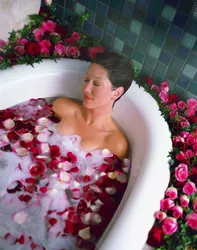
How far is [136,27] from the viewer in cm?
196

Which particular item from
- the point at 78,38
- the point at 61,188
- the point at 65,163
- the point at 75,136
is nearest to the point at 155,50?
the point at 78,38

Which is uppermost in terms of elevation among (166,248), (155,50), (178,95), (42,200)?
(155,50)

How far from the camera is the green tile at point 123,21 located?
6.48 ft

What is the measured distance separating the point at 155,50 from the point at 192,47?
225 millimetres

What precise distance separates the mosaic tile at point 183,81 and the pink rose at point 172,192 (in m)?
0.68

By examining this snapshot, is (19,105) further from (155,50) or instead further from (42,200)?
(155,50)

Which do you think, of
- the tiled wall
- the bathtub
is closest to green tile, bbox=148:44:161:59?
the tiled wall

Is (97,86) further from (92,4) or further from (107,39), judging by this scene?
(92,4)

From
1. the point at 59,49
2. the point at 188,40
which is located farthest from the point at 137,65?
the point at 59,49

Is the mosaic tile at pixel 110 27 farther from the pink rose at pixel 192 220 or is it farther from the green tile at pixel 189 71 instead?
the pink rose at pixel 192 220

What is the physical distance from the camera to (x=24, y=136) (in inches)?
74.6

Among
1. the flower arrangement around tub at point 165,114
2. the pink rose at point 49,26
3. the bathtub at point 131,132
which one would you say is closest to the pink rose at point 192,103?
the flower arrangement around tub at point 165,114

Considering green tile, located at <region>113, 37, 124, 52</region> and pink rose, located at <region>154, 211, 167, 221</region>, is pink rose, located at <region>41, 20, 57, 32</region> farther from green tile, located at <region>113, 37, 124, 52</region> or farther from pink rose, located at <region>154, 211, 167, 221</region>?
pink rose, located at <region>154, 211, 167, 221</region>

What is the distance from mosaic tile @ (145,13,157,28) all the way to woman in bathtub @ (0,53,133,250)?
297 millimetres
